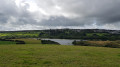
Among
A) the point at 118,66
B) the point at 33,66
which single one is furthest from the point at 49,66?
the point at 118,66

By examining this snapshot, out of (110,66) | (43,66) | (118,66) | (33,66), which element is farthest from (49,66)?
(118,66)

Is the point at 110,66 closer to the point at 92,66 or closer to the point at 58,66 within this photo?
the point at 92,66

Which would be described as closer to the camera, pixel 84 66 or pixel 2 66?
pixel 2 66

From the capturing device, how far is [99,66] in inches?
935

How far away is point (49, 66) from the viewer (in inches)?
884

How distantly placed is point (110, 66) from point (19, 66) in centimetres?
1651

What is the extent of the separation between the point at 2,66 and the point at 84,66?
14.1 meters

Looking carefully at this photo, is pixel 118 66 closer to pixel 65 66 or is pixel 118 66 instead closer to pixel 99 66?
pixel 99 66

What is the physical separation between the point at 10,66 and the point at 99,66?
51.7 ft

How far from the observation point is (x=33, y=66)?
22469 millimetres

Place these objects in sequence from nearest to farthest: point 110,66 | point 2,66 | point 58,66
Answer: point 2,66
point 58,66
point 110,66

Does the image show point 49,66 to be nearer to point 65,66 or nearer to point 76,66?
point 65,66

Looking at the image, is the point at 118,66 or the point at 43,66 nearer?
the point at 43,66

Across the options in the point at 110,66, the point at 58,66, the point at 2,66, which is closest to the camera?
the point at 2,66
